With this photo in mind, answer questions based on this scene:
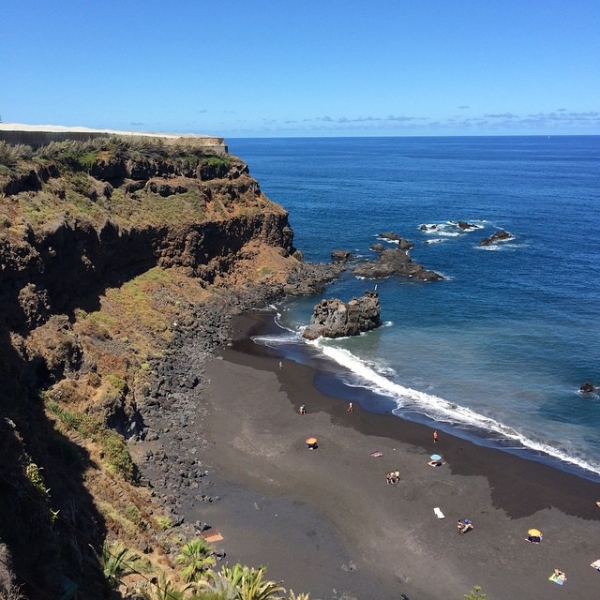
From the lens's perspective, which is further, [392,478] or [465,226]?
[465,226]

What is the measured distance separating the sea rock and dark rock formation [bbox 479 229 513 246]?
48.3m

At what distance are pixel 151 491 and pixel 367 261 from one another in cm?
6551

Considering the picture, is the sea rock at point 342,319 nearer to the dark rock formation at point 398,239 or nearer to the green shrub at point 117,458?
the green shrub at point 117,458

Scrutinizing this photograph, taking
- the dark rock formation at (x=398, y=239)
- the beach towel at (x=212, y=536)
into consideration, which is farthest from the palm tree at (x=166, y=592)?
the dark rock formation at (x=398, y=239)

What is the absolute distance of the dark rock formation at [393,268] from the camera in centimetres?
8425

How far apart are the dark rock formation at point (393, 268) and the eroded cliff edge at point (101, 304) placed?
301 inches

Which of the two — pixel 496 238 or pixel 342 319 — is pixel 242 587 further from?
pixel 496 238

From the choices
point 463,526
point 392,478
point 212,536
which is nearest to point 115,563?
point 212,536

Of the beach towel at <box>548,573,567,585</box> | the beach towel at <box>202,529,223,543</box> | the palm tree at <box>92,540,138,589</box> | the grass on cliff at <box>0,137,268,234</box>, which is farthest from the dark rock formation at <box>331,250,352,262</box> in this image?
the palm tree at <box>92,540,138,589</box>

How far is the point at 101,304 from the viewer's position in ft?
183

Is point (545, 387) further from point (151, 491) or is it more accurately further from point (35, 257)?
point (35, 257)

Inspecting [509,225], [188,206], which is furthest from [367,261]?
[509,225]

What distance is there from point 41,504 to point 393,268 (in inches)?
2878

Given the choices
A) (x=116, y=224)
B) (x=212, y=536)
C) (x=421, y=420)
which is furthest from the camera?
(x=116, y=224)
